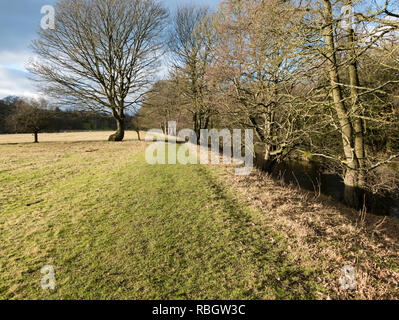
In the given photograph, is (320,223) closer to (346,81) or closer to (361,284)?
(361,284)

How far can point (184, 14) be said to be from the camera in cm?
1708

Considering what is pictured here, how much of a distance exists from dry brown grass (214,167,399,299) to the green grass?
0.27m

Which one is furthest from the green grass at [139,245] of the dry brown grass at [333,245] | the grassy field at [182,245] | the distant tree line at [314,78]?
the distant tree line at [314,78]

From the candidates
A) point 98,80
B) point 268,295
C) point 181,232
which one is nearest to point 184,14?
point 98,80

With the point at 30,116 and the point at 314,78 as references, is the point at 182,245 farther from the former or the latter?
the point at 30,116

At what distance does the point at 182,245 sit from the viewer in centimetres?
334

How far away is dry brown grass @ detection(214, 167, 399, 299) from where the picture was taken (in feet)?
8.19

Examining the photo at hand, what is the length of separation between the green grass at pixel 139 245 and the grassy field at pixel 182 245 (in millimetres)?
16

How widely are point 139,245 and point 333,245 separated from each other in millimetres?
3521

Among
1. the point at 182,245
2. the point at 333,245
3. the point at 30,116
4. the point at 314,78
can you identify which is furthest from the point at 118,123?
the point at 333,245

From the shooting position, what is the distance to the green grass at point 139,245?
245 cm

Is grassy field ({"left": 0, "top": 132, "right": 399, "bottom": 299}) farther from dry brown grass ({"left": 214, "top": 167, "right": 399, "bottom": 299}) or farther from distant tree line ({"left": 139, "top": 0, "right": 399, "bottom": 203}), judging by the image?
distant tree line ({"left": 139, "top": 0, "right": 399, "bottom": 203})

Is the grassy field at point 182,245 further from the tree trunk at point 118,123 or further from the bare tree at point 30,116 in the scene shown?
the bare tree at point 30,116
